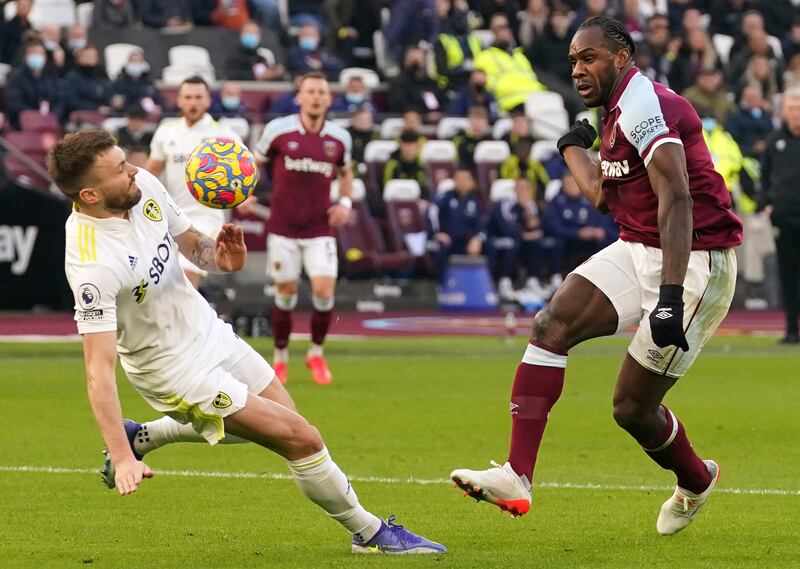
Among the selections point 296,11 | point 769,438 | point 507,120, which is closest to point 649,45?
point 507,120

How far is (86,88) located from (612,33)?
17.8m

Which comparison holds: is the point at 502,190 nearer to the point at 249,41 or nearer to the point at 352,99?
the point at 352,99

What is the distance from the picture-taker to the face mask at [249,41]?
27578 mm

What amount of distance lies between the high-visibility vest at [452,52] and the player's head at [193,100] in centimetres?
1296

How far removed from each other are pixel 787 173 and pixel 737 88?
1176 centimetres

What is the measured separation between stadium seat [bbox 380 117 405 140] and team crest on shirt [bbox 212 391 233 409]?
2012cm

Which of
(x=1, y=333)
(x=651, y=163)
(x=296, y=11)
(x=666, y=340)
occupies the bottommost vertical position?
(x=1, y=333)

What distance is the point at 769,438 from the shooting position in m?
11.4

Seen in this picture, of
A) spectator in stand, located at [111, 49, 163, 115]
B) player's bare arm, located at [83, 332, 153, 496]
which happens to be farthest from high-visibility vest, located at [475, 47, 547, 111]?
player's bare arm, located at [83, 332, 153, 496]

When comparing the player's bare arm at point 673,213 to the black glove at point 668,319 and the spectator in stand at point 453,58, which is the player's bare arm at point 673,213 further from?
the spectator in stand at point 453,58

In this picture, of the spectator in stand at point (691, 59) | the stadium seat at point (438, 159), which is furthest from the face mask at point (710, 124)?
the stadium seat at point (438, 159)

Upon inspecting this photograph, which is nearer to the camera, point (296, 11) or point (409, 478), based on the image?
point (409, 478)

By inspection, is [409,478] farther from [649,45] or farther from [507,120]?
[649,45]

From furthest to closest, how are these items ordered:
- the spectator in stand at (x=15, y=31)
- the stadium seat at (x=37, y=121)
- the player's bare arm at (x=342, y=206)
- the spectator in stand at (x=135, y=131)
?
the spectator in stand at (x=15, y=31) < the stadium seat at (x=37, y=121) < the spectator in stand at (x=135, y=131) < the player's bare arm at (x=342, y=206)
